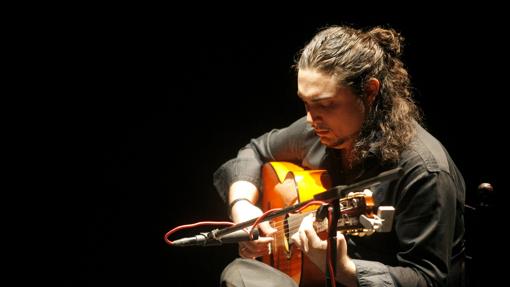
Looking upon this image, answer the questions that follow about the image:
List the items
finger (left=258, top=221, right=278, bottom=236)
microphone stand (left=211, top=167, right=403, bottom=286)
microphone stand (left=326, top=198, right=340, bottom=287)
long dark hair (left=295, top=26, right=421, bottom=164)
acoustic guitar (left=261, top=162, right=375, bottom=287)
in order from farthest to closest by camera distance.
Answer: finger (left=258, top=221, right=278, bottom=236) < acoustic guitar (left=261, top=162, right=375, bottom=287) < long dark hair (left=295, top=26, right=421, bottom=164) < microphone stand (left=326, top=198, right=340, bottom=287) < microphone stand (left=211, top=167, right=403, bottom=286)

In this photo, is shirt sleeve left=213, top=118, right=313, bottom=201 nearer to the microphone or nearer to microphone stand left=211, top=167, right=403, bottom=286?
the microphone

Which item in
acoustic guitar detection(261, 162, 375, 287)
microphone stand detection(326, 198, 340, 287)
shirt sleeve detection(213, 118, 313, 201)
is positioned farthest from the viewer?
shirt sleeve detection(213, 118, 313, 201)

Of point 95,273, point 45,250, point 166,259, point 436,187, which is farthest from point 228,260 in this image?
point 436,187

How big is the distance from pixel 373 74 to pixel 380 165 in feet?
1.05

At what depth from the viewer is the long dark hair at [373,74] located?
1837 millimetres

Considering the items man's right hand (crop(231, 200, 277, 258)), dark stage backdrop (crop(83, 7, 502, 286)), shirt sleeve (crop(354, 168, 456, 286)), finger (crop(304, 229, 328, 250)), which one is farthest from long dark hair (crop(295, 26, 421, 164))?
dark stage backdrop (crop(83, 7, 502, 286))

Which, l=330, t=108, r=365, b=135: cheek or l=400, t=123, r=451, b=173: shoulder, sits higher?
l=330, t=108, r=365, b=135: cheek

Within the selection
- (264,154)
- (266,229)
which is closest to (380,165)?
(266,229)

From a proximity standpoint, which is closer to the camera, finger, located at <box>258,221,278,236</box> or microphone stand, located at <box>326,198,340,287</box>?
microphone stand, located at <box>326,198,340,287</box>

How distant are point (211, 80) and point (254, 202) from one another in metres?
0.80

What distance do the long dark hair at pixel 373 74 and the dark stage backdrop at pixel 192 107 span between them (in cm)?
69

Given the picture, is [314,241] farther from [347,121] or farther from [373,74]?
[373,74]

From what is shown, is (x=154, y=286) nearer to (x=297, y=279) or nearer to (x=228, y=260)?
(x=228, y=260)

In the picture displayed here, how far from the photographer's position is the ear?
1856mm
